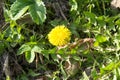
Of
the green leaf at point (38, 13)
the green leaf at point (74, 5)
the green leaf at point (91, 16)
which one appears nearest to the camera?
the green leaf at point (38, 13)

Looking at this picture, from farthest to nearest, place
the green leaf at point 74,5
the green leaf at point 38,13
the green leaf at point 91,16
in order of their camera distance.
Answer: the green leaf at point 74,5
the green leaf at point 91,16
the green leaf at point 38,13

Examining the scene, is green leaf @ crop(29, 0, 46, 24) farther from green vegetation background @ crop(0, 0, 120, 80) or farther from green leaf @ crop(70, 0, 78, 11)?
green leaf @ crop(70, 0, 78, 11)

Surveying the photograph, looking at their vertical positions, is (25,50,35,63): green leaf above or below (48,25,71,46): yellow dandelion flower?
below

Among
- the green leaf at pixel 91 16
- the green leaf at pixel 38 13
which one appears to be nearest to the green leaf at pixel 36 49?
the green leaf at pixel 38 13

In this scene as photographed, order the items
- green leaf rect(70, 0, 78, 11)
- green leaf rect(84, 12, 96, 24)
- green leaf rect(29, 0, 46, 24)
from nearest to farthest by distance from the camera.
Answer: green leaf rect(29, 0, 46, 24), green leaf rect(84, 12, 96, 24), green leaf rect(70, 0, 78, 11)

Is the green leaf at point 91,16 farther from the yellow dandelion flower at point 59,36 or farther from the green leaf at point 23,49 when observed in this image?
the green leaf at point 23,49

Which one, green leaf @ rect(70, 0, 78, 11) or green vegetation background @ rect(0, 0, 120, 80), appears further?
green leaf @ rect(70, 0, 78, 11)

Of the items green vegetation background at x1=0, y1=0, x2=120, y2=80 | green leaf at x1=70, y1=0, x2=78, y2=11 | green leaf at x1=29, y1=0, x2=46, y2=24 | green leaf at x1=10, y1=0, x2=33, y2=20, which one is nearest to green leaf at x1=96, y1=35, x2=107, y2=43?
green vegetation background at x1=0, y1=0, x2=120, y2=80
